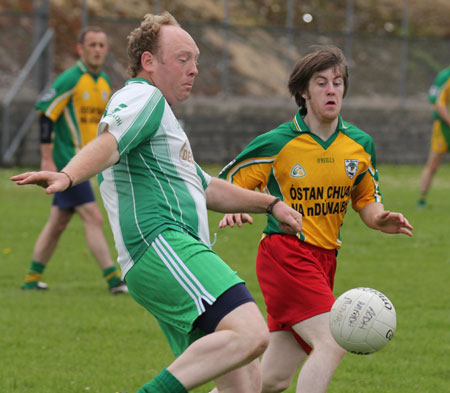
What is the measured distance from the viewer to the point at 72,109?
30.5 ft

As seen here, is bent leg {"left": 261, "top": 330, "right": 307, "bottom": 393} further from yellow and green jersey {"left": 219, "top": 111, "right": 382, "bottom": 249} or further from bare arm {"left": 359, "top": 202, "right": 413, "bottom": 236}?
bare arm {"left": 359, "top": 202, "right": 413, "bottom": 236}

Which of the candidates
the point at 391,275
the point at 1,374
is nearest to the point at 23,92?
the point at 391,275

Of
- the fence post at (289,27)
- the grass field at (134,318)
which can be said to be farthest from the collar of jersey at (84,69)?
the fence post at (289,27)

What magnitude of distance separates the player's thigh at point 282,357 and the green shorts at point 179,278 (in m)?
1.08

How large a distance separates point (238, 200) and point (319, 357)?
37.9 inches

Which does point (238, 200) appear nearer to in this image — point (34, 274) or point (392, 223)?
point (392, 223)

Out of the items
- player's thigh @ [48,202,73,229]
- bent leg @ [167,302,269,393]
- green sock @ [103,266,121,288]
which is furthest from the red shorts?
player's thigh @ [48,202,73,229]

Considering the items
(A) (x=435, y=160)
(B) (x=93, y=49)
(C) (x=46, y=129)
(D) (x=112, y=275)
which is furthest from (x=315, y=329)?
(A) (x=435, y=160)

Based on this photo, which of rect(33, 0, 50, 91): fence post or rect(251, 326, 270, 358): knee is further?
rect(33, 0, 50, 91): fence post

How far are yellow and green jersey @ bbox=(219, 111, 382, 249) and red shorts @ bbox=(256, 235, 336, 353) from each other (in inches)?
2.7

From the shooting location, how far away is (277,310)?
16.8 ft

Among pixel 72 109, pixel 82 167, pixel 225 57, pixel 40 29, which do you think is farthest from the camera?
pixel 225 57

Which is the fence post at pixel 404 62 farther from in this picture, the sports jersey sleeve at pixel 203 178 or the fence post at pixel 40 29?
the sports jersey sleeve at pixel 203 178

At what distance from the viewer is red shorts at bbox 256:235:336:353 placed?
16.4 ft
